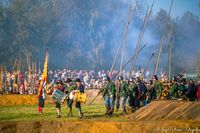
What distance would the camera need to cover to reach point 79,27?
7306 centimetres

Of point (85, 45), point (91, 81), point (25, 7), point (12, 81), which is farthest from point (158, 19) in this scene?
→ point (12, 81)

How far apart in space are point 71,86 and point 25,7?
1828 inches

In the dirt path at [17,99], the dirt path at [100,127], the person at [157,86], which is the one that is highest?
the person at [157,86]

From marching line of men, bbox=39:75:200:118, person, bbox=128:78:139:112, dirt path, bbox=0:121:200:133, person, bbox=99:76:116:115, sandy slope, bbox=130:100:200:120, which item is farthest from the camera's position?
person, bbox=128:78:139:112

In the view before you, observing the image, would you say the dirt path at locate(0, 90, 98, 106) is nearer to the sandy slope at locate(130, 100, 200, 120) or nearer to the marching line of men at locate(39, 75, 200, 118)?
the marching line of men at locate(39, 75, 200, 118)

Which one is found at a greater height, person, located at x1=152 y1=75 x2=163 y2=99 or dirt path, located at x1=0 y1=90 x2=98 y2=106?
person, located at x1=152 y1=75 x2=163 y2=99

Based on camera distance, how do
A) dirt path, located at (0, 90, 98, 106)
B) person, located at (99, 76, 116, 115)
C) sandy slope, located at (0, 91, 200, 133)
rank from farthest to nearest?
1. dirt path, located at (0, 90, 98, 106)
2. person, located at (99, 76, 116, 115)
3. sandy slope, located at (0, 91, 200, 133)

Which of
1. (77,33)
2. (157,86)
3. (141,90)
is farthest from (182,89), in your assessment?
(77,33)

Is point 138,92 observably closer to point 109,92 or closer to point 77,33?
point 109,92

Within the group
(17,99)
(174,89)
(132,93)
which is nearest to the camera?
(174,89)

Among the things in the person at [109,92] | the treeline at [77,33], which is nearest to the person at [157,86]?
the person at [109,92]

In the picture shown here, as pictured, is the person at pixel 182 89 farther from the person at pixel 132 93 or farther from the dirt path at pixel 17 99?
the dirt path at pixel 17 99

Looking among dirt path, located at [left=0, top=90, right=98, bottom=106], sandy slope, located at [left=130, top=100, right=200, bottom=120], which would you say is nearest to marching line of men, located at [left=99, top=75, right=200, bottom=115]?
sandy slope, located at [left=130, top=100, right=200, bottom=120]

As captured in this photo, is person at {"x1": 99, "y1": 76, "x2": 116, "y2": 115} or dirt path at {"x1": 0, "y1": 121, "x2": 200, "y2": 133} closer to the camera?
dirt path at {"x1": 0, "y1": 121, "x2": 200, "y2": 133}
